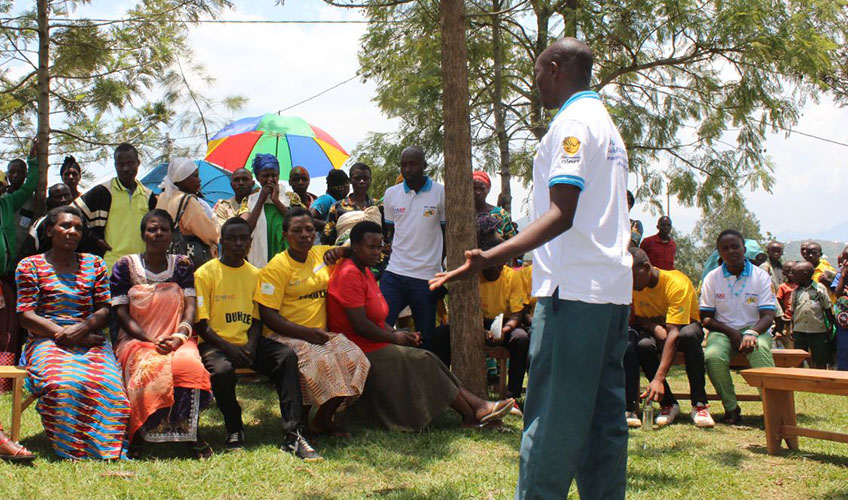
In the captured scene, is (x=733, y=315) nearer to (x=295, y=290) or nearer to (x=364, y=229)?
(x=364, y=229)

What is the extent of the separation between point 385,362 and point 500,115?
24.1 ft

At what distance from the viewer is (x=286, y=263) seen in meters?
5.57

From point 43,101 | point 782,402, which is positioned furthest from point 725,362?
point 43,101

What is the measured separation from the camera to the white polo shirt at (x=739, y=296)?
639cm

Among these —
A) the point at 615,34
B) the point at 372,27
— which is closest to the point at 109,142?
the point at 372,27

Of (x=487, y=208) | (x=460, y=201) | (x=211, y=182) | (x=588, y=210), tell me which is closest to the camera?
(x=588, y=210)

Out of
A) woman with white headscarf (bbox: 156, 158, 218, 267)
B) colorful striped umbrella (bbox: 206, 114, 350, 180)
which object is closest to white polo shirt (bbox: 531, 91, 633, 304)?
woman with white headscarf (bbox: 156, 158, 218, 267)

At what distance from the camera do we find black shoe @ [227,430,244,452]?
16.1 feet

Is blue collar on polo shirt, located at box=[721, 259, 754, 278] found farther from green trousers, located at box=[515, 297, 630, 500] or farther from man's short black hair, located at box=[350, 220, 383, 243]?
green trousers, located at box=[515, 297, 630, 500]

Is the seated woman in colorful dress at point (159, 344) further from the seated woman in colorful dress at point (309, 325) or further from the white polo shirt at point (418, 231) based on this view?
the white polo shirt at point (418, 231)

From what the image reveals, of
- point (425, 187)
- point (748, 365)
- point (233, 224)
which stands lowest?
point (748, 365)

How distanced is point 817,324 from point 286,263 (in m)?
6.78

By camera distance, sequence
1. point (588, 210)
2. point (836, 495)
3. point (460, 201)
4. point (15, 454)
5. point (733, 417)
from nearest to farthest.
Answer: point (588, 210), point (836, 495), point (15, 454), point (460, 201), point (733, 417)

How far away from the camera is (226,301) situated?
17.7ft
